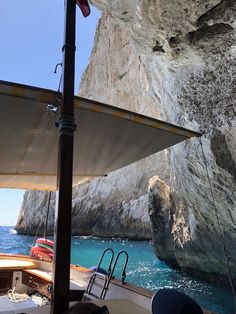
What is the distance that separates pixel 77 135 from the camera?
4004mm

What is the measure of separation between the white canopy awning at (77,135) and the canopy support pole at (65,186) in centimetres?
56

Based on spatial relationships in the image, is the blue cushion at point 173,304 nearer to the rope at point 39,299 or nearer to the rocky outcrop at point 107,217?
the rope at point 39,299

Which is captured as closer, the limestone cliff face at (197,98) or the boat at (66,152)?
the boat at (66,152)

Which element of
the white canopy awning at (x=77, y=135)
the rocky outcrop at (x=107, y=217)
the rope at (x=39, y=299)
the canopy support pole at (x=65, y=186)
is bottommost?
the rope at (x=39, y=299)

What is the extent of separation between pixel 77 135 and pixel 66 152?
5.94 feet

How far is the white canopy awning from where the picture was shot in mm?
3076

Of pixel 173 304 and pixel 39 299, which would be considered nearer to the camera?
pixel 173 304

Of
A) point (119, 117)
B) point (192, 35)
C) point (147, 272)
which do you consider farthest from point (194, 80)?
point (147, 272)

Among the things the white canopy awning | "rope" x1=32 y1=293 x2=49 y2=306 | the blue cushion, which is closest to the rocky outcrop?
"rope" x1=32 y1=293 x2=49 y2=306

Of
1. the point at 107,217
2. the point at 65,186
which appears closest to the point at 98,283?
the point at 65,186

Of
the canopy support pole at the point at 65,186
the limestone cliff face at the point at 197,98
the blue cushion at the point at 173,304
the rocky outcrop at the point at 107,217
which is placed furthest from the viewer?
the rocky outcrop at the point at 107,217

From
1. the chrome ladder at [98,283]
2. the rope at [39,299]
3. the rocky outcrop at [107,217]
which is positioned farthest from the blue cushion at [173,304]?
the rocky outcrop at [107,217]

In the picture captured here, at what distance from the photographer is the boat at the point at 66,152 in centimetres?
214

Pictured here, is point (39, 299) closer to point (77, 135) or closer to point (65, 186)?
point (77, 135)
